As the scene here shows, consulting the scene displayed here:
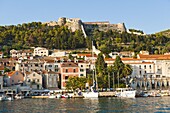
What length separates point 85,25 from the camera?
138m

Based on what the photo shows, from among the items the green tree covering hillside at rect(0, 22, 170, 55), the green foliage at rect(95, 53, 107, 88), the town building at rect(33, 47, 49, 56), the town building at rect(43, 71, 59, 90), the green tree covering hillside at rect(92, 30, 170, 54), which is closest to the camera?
the green foliage at rect(95, 53, 107, 88)

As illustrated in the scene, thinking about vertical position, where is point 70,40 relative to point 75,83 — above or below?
above

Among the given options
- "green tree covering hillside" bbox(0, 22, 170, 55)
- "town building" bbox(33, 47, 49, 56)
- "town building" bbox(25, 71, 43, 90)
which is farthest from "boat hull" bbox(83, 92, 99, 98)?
"town building" bbox(33, 47, 49, 56)

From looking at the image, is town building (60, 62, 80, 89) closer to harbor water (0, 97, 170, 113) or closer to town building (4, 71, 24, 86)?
town building (4, 71, 24, 86)

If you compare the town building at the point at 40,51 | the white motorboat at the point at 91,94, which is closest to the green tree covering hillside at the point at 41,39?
the town building at the point at 40,51

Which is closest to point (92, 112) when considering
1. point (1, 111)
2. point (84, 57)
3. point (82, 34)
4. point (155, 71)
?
point (1, 111)

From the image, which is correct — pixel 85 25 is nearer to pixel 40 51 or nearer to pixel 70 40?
pixel 70 40

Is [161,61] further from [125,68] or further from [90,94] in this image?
[90,94]

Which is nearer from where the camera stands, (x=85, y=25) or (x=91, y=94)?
(x=91, y=94)

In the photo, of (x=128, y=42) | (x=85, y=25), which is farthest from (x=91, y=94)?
(x=85, y=25)

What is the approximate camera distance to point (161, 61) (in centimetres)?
8300

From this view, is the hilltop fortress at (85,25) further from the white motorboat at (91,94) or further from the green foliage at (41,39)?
the white motorboat at (91,94)

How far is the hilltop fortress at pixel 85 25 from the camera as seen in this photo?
130750 mm

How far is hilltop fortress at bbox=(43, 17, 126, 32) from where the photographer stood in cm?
13075
